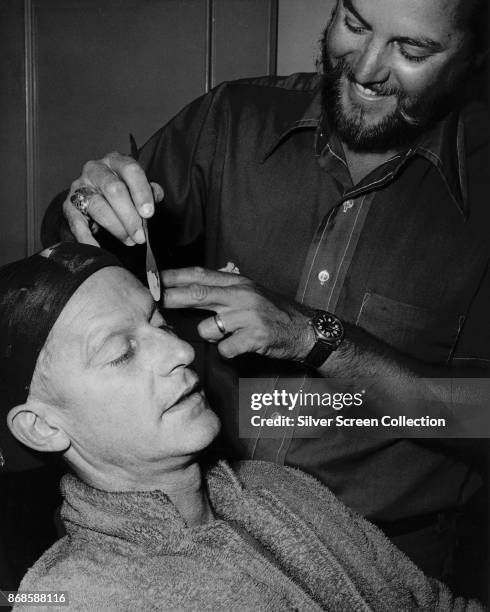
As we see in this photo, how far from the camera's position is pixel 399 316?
1.44 meters

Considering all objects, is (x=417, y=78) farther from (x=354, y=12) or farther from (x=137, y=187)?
(x=137, y=187)

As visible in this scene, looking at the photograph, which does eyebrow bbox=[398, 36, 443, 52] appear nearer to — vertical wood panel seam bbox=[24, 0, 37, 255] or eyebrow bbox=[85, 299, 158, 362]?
eyebrow bbox=[85, 299, 158, 362]

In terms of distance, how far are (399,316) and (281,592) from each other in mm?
A: 673

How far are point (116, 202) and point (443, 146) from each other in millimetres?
794

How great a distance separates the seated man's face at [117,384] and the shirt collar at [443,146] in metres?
0.68

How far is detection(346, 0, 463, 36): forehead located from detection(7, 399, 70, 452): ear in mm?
1006

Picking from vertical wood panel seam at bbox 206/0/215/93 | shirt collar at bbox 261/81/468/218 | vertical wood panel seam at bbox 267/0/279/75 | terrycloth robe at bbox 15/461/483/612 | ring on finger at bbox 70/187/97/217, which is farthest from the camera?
vertical wood panel seam at bbox 206/0/215/93

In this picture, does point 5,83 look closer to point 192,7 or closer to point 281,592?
point 192,7

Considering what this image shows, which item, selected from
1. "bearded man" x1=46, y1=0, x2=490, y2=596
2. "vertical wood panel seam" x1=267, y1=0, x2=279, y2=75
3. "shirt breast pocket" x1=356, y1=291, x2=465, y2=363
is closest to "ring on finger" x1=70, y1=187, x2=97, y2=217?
"bearded man" x1=46, y1=0, x2=490, y2=596

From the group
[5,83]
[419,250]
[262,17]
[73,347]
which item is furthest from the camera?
[5,83]

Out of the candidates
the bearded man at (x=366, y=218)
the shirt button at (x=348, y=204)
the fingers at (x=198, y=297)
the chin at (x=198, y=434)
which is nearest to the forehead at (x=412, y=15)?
the bearded man at (x=366, y=218)

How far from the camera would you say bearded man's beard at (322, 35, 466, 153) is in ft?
4.42

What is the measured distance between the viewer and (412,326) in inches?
57.1

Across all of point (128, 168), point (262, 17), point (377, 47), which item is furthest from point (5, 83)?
point (377, 47)
